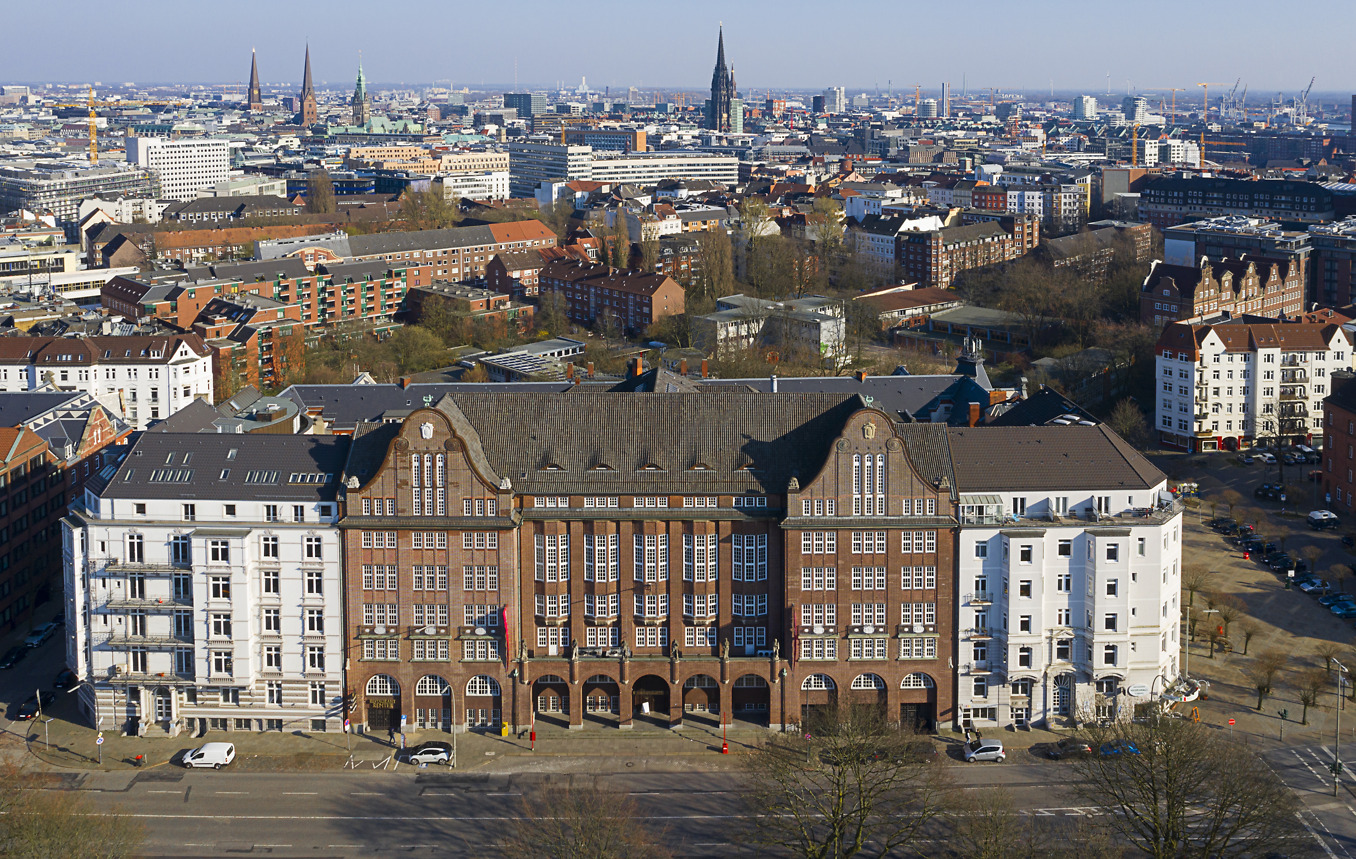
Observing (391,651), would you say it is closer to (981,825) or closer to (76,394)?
(981,825)

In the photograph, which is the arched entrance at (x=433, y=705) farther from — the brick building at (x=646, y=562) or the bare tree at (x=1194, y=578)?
the bare tree at (x=1194, y=578)

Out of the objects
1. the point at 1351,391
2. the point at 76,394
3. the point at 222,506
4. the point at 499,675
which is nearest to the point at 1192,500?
the point at 1351,391

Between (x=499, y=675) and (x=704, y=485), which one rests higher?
(x=704, y=485)

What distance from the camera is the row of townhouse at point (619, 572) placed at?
54719 mm

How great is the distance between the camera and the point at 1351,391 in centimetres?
8338

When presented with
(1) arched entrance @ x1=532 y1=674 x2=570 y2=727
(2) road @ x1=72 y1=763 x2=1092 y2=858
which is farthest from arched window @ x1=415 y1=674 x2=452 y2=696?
(2) road @ x1=72 y1=763 x2=1092 y2=858

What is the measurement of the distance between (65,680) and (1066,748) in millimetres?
37824

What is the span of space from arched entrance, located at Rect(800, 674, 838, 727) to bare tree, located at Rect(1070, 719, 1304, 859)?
34.3 ft

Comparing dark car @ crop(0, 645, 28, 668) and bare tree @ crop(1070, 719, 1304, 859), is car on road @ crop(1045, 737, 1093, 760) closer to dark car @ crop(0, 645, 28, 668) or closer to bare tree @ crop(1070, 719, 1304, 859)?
→ bare tree @ crop(1070, 719, 1304, 859)

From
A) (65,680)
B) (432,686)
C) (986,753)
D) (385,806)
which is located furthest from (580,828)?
(65,680)

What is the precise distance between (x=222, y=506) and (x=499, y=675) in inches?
453

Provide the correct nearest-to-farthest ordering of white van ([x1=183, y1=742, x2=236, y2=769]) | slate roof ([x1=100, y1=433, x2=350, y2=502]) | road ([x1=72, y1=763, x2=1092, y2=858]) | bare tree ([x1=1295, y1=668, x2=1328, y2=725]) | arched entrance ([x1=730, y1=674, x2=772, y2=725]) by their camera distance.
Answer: road ([x1=72, y1=763, x2=1092, y2=858])
white van ([x1=183, y1=742, x2=236, y2=769])
slate roof ([x1=100, y1=433, x2=350, y2=502])
bare tree ([x1=1295, y1=668, x2=1328, y2=725])
arched entrance ([x1=730, y1=674, x2=772, y2=725])

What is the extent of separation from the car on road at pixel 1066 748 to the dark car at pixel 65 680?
120ft

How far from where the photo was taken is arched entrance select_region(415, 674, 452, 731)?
55781 millimetres
